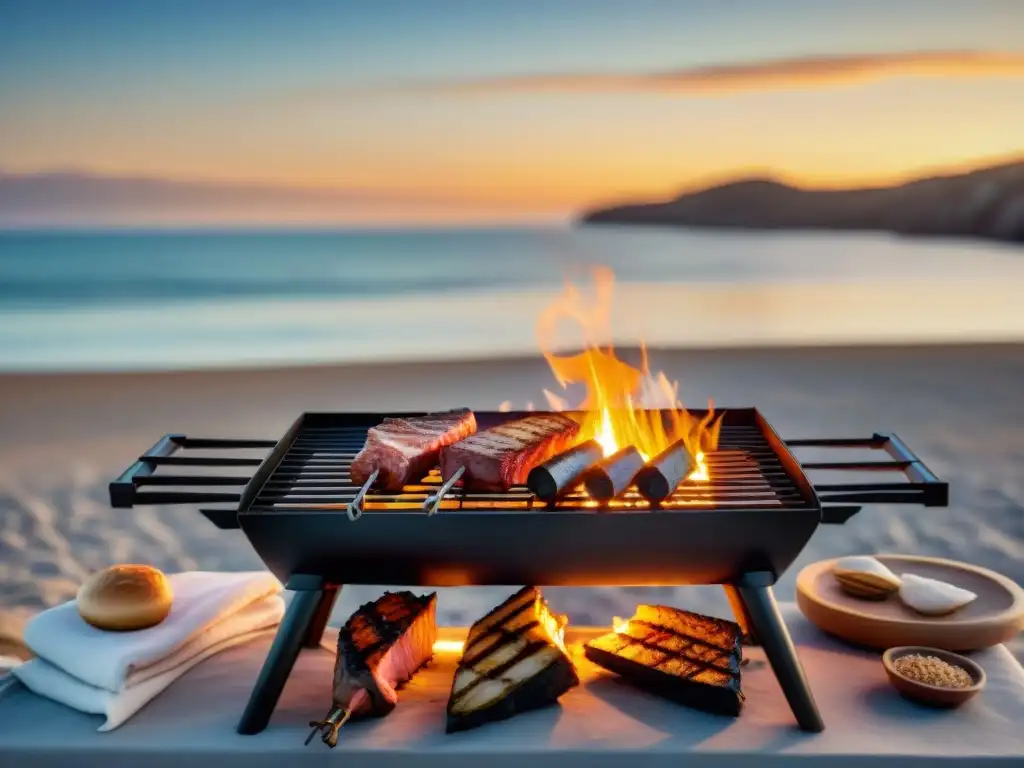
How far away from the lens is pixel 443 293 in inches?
457

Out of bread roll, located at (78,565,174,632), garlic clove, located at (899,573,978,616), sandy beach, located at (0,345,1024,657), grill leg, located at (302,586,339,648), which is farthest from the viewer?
sandy beach, located at (0,345,1024,657)

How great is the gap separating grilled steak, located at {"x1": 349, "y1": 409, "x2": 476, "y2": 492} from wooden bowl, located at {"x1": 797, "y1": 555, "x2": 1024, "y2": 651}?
1.19 meters

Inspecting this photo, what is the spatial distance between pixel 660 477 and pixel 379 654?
81 centimetres

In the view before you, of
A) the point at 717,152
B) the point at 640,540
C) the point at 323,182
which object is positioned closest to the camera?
the point at 640,540

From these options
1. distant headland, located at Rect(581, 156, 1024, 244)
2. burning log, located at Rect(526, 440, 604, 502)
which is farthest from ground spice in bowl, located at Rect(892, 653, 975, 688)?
distant headland, located at Rect(581, 156, 1024, 244)

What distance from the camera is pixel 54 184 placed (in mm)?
10367

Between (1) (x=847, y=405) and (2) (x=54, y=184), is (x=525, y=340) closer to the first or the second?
(1) (x=847, y=405)

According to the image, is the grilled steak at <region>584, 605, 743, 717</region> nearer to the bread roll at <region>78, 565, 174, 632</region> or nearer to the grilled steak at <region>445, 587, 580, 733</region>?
the grilled steak at <region>445, 587, 580, 733</region>

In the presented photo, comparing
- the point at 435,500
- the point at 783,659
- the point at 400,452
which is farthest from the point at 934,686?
the point at 400,452

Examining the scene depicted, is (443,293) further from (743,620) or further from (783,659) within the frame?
(783,659)

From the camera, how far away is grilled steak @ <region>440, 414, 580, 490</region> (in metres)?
2.22

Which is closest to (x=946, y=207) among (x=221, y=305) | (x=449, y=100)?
(x=449, y=100)

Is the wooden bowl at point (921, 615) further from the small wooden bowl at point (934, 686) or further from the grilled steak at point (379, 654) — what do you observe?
the grilled steak at point (379, 654)

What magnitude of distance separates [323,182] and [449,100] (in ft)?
6.30
